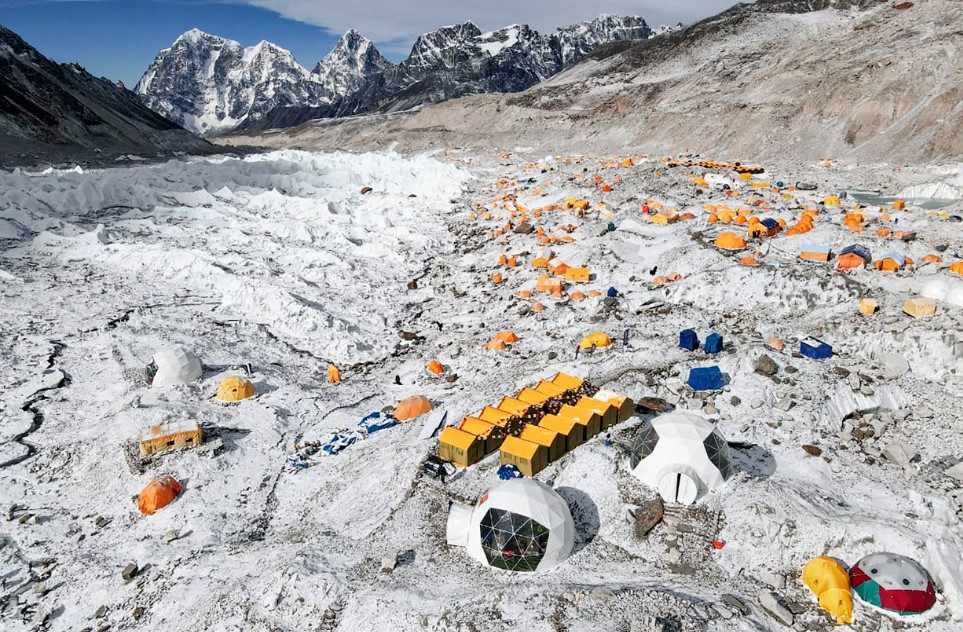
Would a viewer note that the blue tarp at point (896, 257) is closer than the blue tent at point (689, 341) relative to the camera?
No

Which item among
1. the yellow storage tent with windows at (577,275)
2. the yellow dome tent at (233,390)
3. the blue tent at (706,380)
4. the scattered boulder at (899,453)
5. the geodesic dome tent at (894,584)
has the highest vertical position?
the yellow dome tent at (233,390)

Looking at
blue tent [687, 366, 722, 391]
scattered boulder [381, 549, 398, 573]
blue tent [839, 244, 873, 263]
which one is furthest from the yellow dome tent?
blue tent [839, 244, 873, 263]

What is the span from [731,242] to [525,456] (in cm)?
1149

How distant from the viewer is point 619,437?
9844mm

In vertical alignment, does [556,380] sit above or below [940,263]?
above

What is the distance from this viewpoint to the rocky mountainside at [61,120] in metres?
51.1

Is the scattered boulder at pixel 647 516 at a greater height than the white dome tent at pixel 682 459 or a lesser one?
lesser

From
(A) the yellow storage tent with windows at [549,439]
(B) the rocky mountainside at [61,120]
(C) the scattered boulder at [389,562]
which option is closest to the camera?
(C) the scattered boulder at [389,562]

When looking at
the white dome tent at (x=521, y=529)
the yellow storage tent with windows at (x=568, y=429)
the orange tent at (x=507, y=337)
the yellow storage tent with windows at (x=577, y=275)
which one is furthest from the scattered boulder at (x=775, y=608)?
the yellow storage tent with windows at (x=577, y=275)

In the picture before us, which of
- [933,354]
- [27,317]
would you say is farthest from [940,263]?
[27,317]

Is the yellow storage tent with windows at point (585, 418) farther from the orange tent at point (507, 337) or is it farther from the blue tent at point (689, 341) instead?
the orange tent at point (507, 337)

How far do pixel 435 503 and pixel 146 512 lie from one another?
5162 millimetres

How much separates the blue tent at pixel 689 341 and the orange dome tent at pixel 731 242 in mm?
5751

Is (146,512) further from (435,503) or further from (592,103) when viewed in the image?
(592,103)
